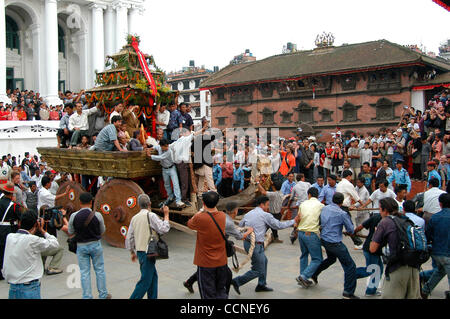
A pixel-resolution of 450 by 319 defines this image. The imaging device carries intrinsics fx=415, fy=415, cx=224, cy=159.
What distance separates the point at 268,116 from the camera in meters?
32.2

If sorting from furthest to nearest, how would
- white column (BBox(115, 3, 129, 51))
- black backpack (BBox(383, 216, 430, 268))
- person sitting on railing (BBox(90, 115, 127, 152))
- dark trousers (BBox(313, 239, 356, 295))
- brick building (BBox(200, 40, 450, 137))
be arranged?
white column (BBox(115, 3, 129, 51))
brick building (BBox(200, 40, 450, 137))
person sitting on railing (BBox(90, 115, 127, 152))
dark trousers (BBox(313, 239, 356, 295))
black backpack (BBox(383, 216, 430, 268))

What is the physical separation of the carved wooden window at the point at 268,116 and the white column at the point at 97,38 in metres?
13.8

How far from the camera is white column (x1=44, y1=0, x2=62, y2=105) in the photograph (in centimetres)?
3077

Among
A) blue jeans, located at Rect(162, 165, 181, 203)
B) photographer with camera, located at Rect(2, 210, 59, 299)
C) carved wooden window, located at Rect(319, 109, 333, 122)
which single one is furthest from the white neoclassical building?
photographer with camera, located at Rect(2, 210, 59, 299)

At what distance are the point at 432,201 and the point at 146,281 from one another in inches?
207

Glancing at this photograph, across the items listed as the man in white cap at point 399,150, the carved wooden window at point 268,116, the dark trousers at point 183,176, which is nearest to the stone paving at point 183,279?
the dark trousers at point 183,176

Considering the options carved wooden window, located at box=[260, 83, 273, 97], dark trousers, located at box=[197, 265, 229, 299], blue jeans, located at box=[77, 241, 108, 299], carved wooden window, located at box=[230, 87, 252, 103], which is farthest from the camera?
carved wooden window, located at box=[230, 87, 252, 103]

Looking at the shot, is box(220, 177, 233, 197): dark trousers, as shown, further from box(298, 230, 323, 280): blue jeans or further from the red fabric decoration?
box(298, 230, 323, 280): blue jeans

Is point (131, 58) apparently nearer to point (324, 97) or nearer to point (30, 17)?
point (324, 97)

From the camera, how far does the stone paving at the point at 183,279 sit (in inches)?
269

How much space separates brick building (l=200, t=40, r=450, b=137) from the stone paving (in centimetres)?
1846

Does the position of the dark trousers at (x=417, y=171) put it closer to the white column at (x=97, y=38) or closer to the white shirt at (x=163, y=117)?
the white shirt at (x=163, y=117)

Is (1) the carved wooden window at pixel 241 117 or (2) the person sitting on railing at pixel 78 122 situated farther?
(1) the carved wooden window at pixel 241 117

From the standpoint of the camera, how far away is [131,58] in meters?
10.5
